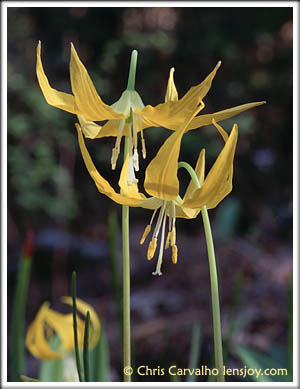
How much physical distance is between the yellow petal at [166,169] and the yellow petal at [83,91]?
187 millimetres

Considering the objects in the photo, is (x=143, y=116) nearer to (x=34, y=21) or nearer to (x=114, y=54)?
(x=114, y=54)

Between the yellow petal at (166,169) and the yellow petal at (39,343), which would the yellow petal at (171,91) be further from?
the yellow petal at (39,343)

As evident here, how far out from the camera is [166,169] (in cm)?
73

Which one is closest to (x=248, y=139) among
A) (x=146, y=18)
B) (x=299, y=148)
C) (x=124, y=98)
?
(x=146, y=18)

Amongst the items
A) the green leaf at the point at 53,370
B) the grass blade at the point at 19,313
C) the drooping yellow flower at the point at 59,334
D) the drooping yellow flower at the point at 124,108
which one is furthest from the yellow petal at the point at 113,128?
the green leaf at the point at 53,370

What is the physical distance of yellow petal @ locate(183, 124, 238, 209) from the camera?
0.71 m

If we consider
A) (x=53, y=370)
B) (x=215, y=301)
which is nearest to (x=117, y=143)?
(x=215, y=301)

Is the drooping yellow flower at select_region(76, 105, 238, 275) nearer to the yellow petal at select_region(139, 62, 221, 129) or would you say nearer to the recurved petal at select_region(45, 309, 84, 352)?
the yellow petal at select_region(139, 62, 221, 129)

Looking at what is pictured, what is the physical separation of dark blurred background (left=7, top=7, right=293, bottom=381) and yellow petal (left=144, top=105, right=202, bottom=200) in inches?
101

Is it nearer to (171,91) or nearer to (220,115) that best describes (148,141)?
(171,91)

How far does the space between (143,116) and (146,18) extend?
296cm

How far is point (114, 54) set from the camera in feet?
12.0

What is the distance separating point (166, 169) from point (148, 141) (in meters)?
3.15

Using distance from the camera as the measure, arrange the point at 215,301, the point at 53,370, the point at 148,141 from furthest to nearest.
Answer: the point at 148,141 → the point at 53,370 → the point at 215,301
